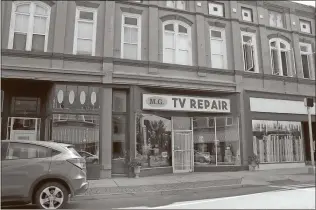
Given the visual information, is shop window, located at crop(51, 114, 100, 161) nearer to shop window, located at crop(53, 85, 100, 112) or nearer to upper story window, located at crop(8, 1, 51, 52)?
shop window, located at crop(53, 85, 100, 112)

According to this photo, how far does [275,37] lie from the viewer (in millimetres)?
16344

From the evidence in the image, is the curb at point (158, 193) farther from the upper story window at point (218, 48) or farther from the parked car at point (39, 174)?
the upper story window at point (218, 48)

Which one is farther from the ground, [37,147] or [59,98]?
[59,98]

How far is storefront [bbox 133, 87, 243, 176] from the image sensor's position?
12.7 metres

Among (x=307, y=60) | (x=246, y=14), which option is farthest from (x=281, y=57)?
(x=246, y=14)

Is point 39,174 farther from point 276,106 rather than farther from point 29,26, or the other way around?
point 276,106

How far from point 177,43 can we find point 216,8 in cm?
328

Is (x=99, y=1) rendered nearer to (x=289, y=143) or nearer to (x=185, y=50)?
(x=185, y=50)

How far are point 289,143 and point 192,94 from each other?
6107 mm

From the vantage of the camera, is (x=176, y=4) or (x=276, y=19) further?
(x=276, y=19)

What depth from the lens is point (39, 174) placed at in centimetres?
565

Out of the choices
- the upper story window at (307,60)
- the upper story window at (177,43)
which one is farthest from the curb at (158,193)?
the upper story window at (307,60)

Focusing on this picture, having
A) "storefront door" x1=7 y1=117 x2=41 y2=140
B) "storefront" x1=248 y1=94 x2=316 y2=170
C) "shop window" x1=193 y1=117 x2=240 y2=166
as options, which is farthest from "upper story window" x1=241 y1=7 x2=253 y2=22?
"storefront door" x1=7 y1=117 x2=41 y2=140

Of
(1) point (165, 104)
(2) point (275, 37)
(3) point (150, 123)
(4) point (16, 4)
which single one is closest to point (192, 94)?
(1) point (165, 104)
